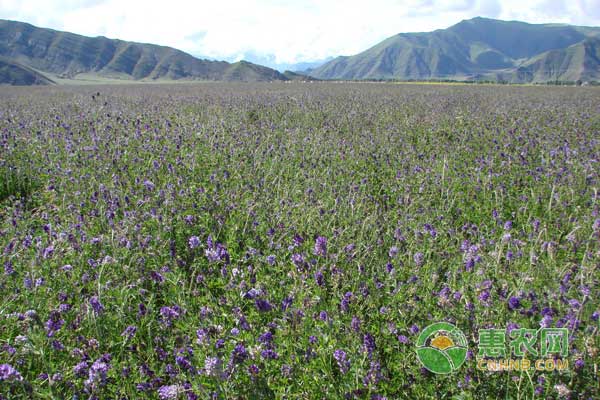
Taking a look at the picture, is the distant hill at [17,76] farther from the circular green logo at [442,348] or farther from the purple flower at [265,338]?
the circular green logo at [442,348]

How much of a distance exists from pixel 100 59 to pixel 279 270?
14117 cm

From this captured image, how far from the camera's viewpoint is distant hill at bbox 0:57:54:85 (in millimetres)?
60844

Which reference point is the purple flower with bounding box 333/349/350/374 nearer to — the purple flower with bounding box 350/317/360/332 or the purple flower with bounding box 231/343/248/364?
the purple flower with bounding box 350/317/360/332

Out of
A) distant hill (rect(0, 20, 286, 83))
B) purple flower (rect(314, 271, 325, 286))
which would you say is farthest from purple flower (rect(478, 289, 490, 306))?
distant hill (rect(0, 20, 286, 83))

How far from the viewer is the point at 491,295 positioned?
206 cm

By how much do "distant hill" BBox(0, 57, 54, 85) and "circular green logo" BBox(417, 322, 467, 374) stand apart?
237 feet

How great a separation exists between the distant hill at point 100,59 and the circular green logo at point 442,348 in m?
104

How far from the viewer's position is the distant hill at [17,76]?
60.8 meters

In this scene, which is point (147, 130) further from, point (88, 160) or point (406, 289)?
point (406, 289)

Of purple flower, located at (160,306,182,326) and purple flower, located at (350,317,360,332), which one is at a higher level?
purple flower, located at (350,317,360,332)

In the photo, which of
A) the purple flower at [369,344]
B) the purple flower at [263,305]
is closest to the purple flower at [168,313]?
the purple flower at [263,305]

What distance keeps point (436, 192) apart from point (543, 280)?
6.16ft

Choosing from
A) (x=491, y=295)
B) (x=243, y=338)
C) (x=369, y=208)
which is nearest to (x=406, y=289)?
(x=491, y=295)

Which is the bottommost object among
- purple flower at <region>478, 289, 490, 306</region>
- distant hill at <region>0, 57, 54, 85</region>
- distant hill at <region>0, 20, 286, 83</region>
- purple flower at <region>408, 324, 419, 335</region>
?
purple flower at <region>408, 324, 419, 335</region>
